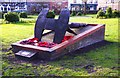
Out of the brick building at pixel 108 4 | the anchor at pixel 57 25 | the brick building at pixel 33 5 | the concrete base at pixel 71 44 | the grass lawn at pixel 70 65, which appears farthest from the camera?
the brick building at pixel 33 5

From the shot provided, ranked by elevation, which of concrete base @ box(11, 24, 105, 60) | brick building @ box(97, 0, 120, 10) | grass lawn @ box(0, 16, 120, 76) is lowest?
grass lawn @ box(0, 16, 120, 76)

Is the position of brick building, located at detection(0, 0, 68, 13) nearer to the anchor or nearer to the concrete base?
the concrete base

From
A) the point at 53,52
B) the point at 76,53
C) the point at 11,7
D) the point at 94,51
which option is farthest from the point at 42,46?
the point at 11,7

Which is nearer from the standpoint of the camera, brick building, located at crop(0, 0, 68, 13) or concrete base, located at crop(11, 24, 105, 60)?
concrete base, located at crop(11, 24, 105, 60)

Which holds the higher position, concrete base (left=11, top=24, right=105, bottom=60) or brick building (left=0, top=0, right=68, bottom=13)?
brick building (left=0, top=0, right=68, bottom=13)

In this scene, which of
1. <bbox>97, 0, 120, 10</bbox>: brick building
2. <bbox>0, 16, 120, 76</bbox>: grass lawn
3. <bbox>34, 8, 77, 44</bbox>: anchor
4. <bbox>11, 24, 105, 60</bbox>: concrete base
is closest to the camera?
<bbox>0, 16, 120, 76</bbox>: grass lawn

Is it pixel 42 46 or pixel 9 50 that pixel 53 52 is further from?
pixel 9 50

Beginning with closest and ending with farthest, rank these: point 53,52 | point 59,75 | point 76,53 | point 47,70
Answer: point 59,75
point 47,70
point 53,52
point 76,53

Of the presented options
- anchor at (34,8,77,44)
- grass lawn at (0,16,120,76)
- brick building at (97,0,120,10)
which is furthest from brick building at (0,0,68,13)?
grass lawn at (0,16,120,76)

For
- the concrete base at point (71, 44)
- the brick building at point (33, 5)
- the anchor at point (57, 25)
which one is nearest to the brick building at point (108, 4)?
the brick building at point (33, 5)

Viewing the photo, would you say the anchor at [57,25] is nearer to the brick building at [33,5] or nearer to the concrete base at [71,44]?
the concrete base at [71,44]

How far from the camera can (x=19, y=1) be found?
3434 centimetres

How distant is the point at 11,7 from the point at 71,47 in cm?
2916

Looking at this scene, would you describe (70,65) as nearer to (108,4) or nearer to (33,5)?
(108,4)
